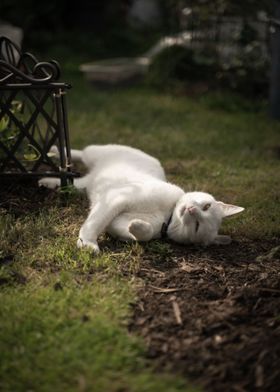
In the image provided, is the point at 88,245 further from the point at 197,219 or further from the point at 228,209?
the point at 228,209

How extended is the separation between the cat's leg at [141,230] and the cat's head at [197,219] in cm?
19

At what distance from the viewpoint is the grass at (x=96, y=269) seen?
6.80 ft

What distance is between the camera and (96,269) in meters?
2.89

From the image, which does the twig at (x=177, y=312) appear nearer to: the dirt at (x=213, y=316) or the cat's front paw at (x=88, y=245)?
the dirt at (x=213, y=316)

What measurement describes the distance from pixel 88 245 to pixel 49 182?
118 centimetres

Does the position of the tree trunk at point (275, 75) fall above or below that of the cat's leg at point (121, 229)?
above

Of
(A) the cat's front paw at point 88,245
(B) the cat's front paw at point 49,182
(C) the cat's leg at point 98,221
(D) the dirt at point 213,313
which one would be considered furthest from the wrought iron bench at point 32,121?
(D) the dirt at point 213,313

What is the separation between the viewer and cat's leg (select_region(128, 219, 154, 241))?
3051 mm

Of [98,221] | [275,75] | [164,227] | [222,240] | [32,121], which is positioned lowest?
[222,240]

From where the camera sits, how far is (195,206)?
307 cm

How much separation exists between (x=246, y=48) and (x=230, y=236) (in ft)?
16.2

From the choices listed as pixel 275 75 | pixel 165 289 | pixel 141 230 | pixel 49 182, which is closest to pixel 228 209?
pixel 141 230

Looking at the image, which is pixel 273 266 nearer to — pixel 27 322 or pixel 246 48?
pixel 27 322

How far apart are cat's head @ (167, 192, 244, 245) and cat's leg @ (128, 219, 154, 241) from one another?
0.19 metres
